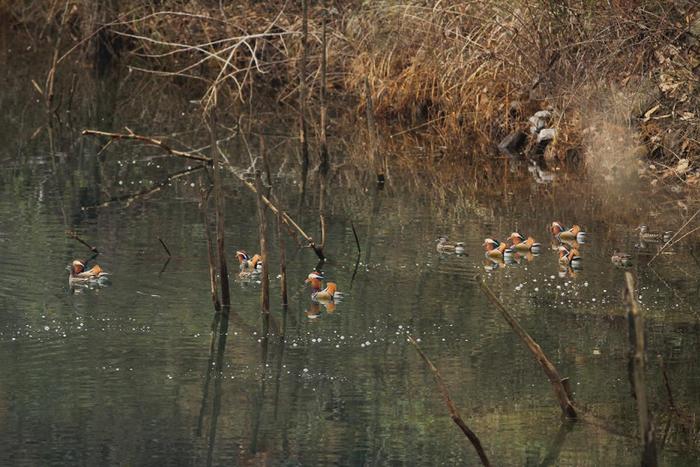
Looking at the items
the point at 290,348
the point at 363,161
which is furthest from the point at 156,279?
the point at 363,161

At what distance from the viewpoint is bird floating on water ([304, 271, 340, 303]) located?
36.9 ft

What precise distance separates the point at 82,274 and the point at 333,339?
2245 millimetres

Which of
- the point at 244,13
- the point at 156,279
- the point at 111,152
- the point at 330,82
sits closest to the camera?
the point at 156,279

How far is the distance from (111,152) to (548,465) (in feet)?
37.8

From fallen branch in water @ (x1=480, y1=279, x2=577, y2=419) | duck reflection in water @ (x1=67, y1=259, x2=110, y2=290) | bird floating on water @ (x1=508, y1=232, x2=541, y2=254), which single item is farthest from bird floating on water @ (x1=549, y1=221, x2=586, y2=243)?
fallen branch in water @ (x1=480, y1=279, x2=577, y2=419)

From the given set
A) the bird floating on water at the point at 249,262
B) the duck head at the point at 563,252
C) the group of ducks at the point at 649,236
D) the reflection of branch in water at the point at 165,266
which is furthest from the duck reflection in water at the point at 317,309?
the group of ducks at the point at 649,236

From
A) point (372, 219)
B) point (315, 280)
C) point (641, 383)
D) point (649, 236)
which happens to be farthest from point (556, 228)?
point (641, 383)

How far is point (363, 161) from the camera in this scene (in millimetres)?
18172

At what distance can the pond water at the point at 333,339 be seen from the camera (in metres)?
8.20

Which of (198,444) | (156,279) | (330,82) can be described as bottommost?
(198,444)

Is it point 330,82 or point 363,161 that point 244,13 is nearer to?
point 330,82

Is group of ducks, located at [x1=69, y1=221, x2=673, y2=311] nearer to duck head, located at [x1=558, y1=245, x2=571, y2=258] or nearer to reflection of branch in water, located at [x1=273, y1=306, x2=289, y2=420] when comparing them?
duck head, located at [x1=558, y1=245, x2=571, y2=258]

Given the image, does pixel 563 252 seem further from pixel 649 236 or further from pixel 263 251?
pixel 263 251

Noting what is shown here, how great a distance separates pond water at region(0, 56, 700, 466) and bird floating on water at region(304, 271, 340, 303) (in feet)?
0.30
